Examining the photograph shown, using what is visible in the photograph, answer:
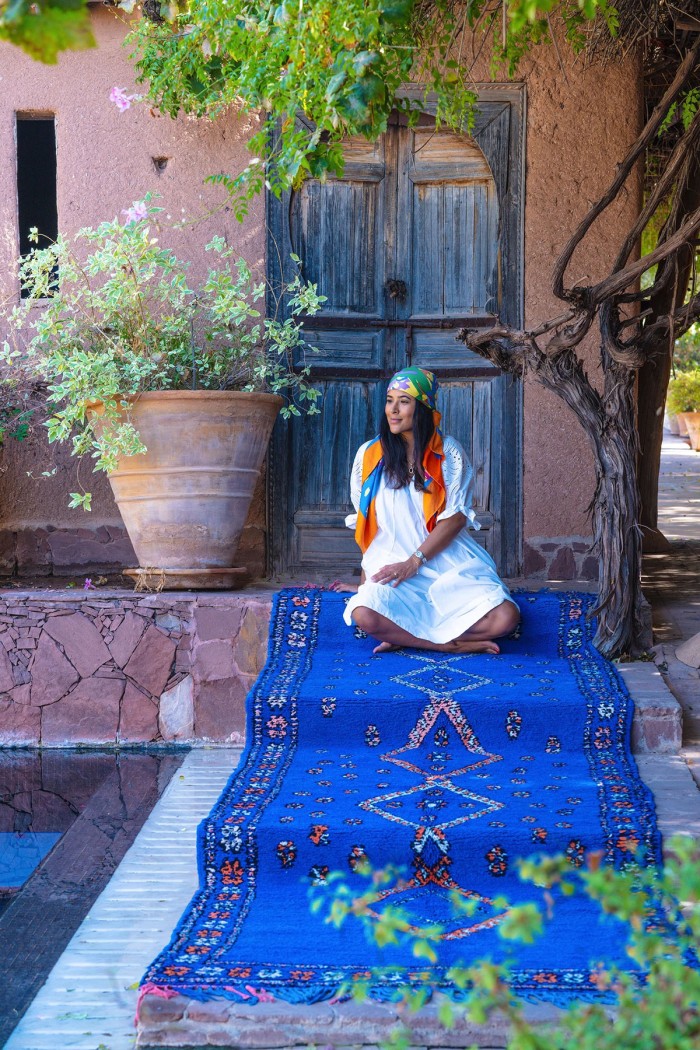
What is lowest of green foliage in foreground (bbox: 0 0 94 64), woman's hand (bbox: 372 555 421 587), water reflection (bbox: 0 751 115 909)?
water reflection (bbox: 0 751 115 909)

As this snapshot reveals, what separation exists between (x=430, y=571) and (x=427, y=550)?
0.11 m

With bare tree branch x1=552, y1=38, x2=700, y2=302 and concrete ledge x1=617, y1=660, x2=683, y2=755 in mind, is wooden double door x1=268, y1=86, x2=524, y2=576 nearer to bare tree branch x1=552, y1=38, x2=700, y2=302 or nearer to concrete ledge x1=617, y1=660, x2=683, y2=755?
A: bare tree branch x1=552, y1=38, x2=700, y2=302

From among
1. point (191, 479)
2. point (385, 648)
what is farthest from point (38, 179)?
point (385, 648)

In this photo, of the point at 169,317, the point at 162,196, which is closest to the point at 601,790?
the point at 169,317

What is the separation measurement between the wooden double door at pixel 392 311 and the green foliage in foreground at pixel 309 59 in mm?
641

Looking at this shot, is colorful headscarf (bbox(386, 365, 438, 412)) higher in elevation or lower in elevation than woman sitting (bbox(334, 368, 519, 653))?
higher

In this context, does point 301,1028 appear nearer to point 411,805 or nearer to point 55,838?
point 411,805

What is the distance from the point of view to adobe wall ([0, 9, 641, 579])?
629 cm

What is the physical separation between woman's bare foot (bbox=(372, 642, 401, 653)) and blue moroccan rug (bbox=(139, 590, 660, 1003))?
5 cm

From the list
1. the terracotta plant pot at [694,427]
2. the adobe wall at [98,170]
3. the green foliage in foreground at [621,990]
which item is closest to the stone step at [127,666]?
the adobe wall at [98,170]

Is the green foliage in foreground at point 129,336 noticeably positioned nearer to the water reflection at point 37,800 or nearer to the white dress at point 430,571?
the white dress at point 430,571

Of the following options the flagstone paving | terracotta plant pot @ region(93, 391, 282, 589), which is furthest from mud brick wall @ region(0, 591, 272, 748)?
the flagstone paving

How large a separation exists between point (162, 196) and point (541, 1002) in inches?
190

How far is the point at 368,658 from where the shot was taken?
5.11 m
